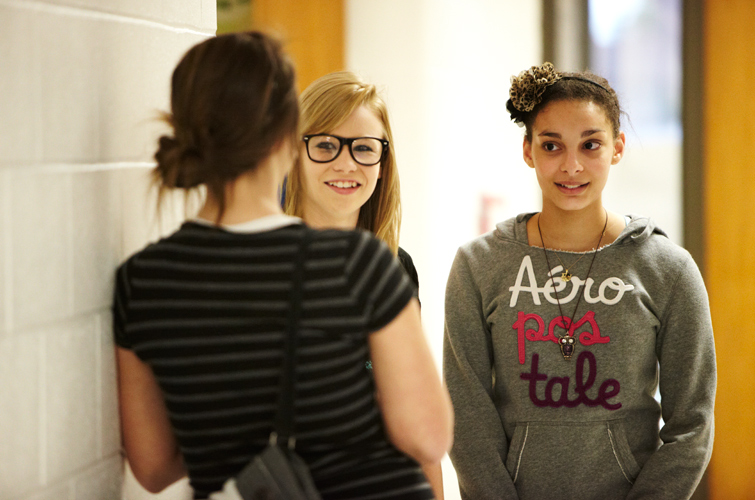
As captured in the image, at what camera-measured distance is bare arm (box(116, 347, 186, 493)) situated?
3.68 feet

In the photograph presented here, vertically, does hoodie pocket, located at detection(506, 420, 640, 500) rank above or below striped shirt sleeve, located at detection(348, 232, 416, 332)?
below

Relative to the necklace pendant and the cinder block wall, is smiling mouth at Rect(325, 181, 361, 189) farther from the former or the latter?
the necklace pendant

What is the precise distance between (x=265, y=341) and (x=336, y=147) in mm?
870

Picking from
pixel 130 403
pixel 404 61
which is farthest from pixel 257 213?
pixel 404 61

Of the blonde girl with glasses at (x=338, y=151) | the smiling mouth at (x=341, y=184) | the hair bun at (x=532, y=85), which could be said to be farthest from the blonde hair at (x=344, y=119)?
the hair bun at (x=532, y=85)

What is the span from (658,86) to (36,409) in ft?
9.58

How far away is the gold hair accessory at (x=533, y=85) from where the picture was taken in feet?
5.74

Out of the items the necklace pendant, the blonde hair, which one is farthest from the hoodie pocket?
the blonde hair

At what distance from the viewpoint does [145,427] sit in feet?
3.73

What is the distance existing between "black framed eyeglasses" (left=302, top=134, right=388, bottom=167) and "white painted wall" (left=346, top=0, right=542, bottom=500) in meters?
1.33

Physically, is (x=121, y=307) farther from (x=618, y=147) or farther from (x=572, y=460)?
(x=618, y=147)

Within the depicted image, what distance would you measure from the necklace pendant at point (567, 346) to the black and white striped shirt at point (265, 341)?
74 cm

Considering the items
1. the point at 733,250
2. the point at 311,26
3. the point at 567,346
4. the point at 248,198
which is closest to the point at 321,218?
the point at 567,346

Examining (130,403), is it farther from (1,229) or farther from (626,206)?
(626,206)
